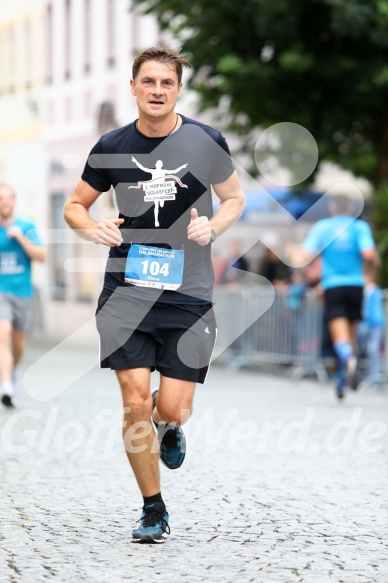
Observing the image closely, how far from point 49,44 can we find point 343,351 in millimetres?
25242

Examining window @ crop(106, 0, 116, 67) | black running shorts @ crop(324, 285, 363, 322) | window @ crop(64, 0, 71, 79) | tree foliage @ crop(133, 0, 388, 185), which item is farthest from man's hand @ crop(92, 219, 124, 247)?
window @ crop(64, 0, 71, 79)

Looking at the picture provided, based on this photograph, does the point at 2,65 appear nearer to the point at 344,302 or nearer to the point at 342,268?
the point at 342,268

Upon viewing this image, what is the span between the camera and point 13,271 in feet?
40.6

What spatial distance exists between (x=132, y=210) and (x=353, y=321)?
306 inches

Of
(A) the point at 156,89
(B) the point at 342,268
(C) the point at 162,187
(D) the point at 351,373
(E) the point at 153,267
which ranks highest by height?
(A) the point at 156,89

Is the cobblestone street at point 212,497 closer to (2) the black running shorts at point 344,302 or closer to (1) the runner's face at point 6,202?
(2) the black running shorts at point 344,302

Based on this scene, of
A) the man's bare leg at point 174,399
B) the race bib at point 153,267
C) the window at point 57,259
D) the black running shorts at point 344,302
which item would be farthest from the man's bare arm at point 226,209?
the window at point 57,259

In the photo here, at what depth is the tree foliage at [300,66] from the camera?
58.2ft

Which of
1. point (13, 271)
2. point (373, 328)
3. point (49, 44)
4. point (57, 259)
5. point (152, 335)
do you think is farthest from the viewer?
point (49, 44)

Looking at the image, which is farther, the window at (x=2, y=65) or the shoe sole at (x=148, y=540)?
the window at (x=2, y=65)

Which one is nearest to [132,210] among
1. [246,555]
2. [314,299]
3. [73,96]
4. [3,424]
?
[246,555]

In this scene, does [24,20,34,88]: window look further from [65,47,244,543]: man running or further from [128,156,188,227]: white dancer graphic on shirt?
[128,156,188,227]: white dancer graphic on shirt

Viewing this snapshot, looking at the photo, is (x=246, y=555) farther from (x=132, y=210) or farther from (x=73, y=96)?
(x=73, y=96)

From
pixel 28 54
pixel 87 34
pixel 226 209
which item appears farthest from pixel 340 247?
pixel 28 54
